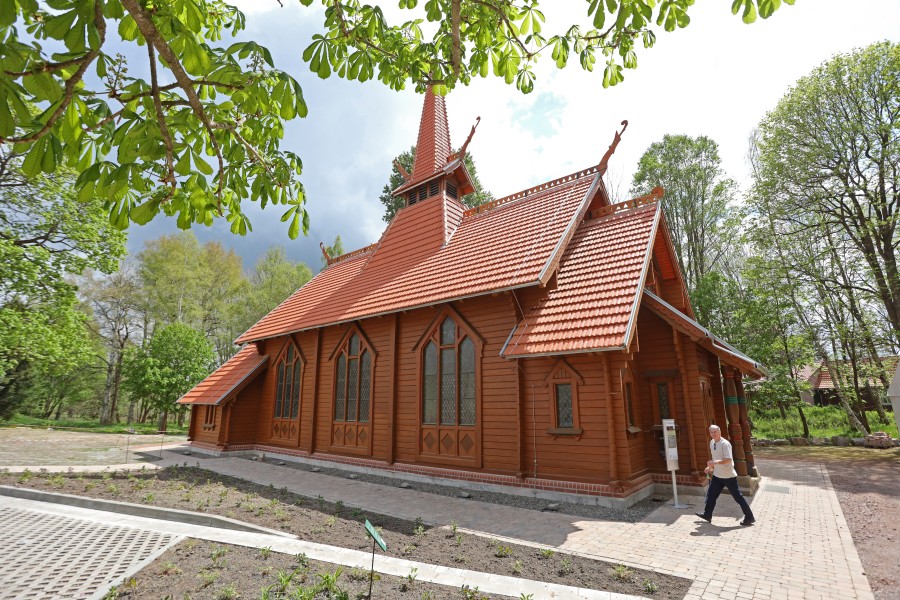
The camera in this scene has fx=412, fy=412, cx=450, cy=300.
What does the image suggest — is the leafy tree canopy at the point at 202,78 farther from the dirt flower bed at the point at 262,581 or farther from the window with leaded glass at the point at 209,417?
the window with leaded glass at the point at 209,417

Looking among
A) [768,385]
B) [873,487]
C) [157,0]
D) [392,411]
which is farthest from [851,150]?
[157,0]

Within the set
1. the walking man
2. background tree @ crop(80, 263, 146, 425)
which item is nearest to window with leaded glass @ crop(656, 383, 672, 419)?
the walking man

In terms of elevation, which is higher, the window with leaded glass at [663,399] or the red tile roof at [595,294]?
the red tile roof at [595,294]

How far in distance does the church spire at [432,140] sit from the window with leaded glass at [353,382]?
704 centimetres

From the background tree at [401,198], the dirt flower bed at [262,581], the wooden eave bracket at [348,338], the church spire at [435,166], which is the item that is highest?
the background tree at [401,198]

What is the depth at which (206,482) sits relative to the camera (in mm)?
10258

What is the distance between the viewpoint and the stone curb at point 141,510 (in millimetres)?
6441

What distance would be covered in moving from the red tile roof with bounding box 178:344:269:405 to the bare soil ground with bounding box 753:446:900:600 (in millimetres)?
17122

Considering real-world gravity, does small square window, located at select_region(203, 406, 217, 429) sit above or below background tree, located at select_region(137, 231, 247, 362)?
below

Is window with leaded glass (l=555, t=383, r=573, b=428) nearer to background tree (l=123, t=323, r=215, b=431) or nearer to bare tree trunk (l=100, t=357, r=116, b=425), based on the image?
background tree (l=123, t=323, r=215, b=431)

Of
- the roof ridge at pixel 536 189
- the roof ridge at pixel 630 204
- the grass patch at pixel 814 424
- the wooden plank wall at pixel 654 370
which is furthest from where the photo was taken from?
the grass patch at pixel 814 424

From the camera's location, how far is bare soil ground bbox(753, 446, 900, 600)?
511 cm

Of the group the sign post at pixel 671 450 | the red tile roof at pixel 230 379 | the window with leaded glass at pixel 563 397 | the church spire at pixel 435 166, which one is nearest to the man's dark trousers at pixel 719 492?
the sign post at pixel 671 450

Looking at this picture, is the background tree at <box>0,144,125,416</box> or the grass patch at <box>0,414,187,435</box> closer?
the background tree at <box>0,144,125,416</box>
